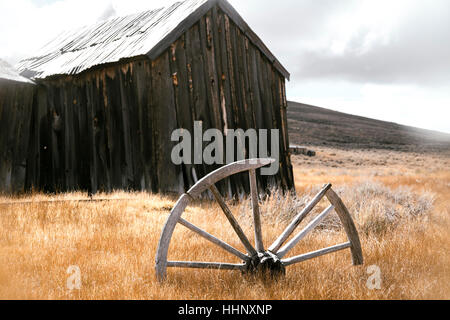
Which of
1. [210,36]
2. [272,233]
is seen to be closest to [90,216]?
[272,233]

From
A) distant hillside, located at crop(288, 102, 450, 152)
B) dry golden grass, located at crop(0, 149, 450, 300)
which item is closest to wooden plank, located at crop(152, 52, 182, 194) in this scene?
dry golden grass, located at crop(0, 149, 450, 300)

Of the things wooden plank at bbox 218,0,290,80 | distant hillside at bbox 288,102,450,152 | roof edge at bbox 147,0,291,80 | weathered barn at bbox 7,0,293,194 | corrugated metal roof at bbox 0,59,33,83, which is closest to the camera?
roof edge at bbox 147,0,291,80

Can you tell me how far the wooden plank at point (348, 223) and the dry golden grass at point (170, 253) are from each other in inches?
4.9

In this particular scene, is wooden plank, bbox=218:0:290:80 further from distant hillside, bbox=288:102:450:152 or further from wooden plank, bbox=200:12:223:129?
distant hillside, bbox=288:102:450:152

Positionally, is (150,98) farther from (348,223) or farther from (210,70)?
(348,223)

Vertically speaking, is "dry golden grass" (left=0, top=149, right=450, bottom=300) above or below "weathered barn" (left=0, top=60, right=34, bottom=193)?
below

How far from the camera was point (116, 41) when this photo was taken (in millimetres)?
10016

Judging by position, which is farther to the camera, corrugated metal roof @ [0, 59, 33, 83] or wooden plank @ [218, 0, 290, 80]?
corrugated metal roof @ [0, 59, 33, 83]

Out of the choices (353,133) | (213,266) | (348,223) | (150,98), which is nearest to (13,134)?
(150,98)

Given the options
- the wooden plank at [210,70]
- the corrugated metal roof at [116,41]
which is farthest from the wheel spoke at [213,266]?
the wooden plank at [210,70]

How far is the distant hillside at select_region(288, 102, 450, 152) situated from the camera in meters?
43.9

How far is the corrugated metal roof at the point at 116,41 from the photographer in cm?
854

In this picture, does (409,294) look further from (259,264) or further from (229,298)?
(229,298)

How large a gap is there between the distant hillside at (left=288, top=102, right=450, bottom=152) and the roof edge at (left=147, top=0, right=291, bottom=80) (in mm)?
31715
